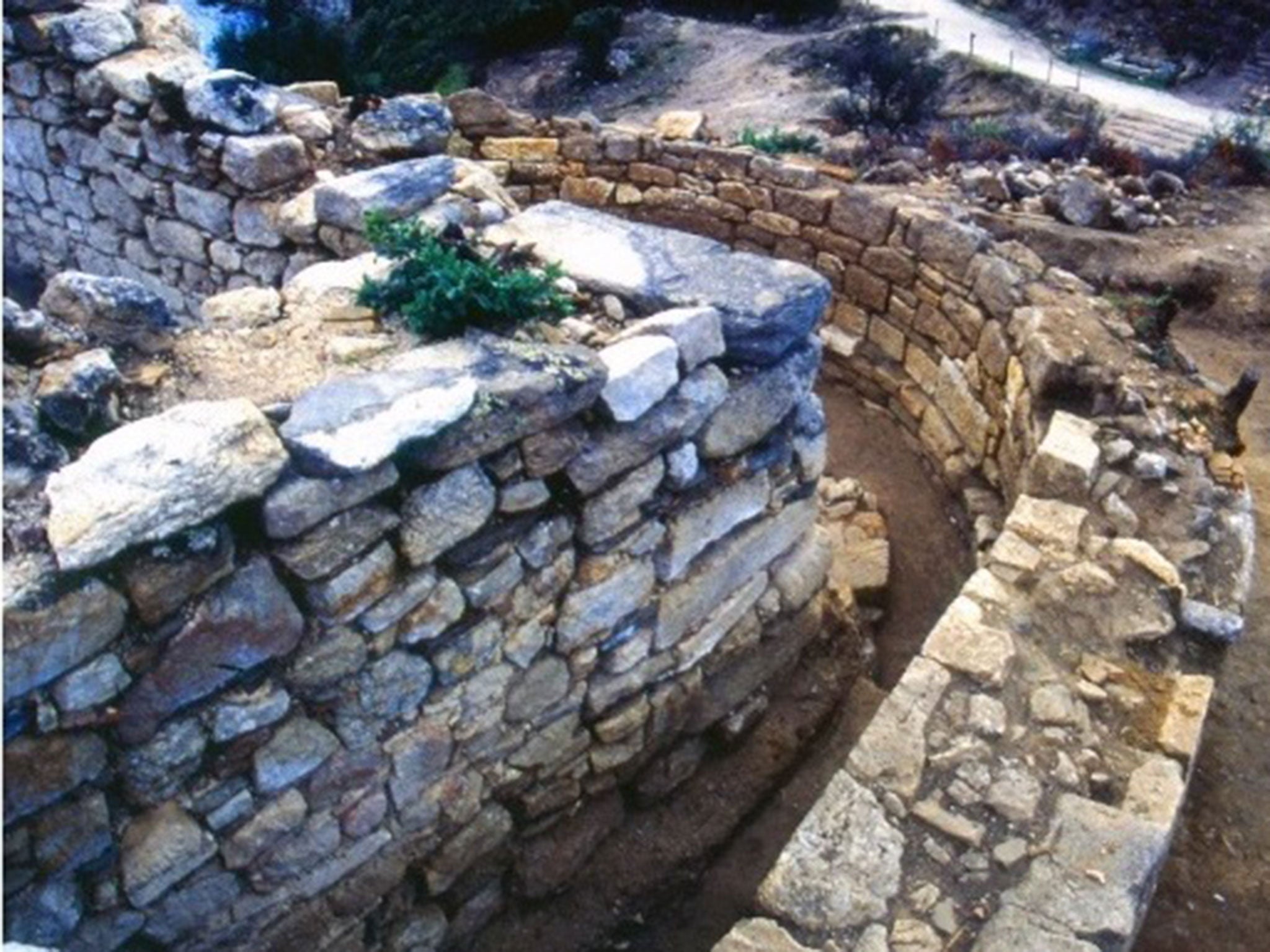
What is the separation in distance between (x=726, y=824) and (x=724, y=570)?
110 cm

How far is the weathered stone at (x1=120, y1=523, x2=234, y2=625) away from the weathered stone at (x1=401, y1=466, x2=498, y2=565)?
516mm

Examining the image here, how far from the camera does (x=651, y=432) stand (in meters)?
3.64

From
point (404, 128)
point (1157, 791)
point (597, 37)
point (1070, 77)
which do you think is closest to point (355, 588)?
point (1157, 791)

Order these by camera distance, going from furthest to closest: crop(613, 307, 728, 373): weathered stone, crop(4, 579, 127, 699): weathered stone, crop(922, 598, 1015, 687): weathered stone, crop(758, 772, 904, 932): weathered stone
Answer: crop(922, 598, 1015, 687): weathered stone
crop(613, 307, 728, 373): weathered stone
crop(758, 772, 904, 932): weathered stone
crop(4, 579, 127, 699): weathered stone

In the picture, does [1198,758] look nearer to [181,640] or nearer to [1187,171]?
[181,640]

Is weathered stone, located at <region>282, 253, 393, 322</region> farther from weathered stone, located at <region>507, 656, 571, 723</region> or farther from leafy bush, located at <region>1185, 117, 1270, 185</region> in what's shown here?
leafy bush, located at <region>1185, 117, 1270, 185</region>

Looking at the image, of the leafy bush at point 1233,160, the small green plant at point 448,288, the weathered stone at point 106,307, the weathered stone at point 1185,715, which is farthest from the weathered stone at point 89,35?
the leafy bush at point 1233,160

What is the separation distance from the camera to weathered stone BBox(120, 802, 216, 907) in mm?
3008

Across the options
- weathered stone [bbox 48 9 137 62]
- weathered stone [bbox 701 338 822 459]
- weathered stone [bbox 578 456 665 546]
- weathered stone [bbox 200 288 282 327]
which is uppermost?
weathered stone [bbox 48 9 137 62]

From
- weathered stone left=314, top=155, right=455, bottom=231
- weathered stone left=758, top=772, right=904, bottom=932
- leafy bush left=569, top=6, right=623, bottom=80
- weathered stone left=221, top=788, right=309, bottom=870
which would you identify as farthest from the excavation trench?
leafy bush left=569, top=6, right=623, bottom=80

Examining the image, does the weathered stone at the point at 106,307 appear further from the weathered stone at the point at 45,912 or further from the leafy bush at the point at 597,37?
the leafy bush at the point at 597,37

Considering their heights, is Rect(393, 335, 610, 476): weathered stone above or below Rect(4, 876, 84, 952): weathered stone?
above

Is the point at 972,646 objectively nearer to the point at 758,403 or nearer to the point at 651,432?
the point at 758,403

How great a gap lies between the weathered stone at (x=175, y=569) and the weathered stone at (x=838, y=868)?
190 cm
